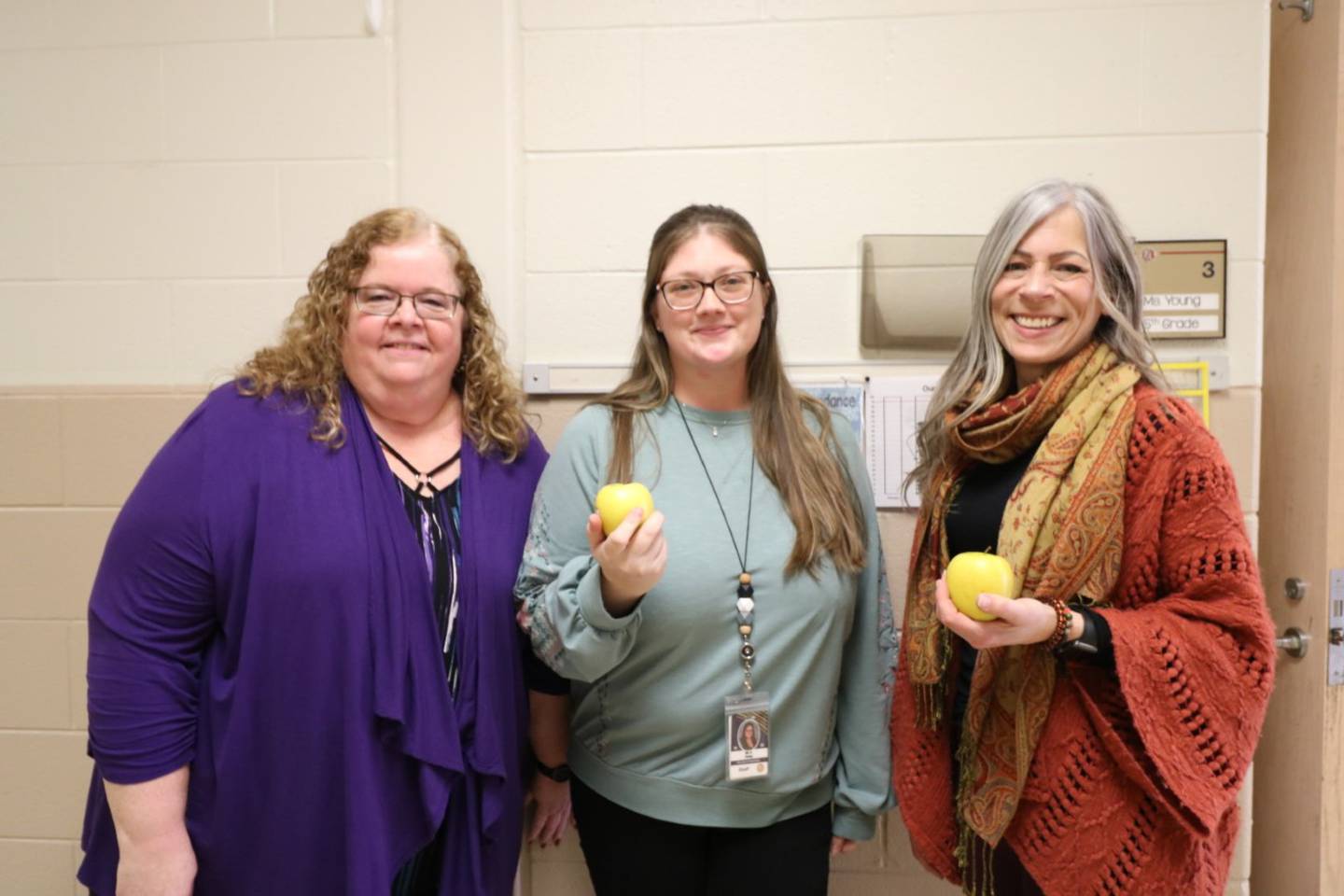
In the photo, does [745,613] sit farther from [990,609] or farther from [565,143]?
[565,143]

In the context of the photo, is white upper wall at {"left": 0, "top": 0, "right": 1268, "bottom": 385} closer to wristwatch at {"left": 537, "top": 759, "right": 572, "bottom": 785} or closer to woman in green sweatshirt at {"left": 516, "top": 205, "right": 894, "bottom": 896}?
woman in green sweatshirt at {"left": 516, "top": 205, "right": 894, "bottom": 896}

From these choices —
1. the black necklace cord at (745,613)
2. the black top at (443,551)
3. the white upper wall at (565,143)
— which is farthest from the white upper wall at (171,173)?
the black necklace cord at (745,613)

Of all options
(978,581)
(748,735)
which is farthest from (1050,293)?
(748,735)

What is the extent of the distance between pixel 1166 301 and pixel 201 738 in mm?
2005

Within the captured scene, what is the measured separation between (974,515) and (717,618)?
0.45 m

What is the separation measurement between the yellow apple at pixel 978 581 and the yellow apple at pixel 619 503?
0.45 m

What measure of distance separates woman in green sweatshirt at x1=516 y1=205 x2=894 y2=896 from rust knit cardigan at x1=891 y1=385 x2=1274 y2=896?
1.10 ft

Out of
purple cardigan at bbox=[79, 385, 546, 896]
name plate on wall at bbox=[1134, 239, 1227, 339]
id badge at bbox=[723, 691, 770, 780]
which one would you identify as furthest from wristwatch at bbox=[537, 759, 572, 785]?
name plate on wall at bbox=[1134, 239, 1227, 339]

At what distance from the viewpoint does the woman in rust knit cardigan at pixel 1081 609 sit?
1100mm

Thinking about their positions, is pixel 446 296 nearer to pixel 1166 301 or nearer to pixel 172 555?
pixel 172 555

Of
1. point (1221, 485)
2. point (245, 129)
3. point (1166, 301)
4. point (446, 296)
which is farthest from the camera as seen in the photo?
point (245, 129)

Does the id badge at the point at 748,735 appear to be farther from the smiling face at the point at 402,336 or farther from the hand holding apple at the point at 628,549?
the smiling face at the point at 402,336

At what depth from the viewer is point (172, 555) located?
4.06ft

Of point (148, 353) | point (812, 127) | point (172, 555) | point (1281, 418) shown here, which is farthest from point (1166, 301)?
point (148, 353)
